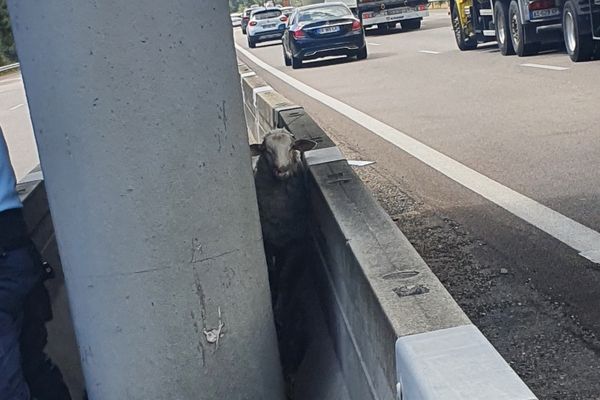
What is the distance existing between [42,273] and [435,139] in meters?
8.11

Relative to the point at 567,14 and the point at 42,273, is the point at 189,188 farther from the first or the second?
the point at 567,14

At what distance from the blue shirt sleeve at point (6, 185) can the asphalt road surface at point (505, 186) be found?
2524mm

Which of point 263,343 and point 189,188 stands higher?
point 189,188

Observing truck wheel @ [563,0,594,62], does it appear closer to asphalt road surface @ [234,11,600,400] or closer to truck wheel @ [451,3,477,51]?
asphalt road surface @ [234,11,600,400]

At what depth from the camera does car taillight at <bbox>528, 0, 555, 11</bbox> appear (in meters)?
17.6

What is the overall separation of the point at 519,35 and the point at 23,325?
16998 millimetres

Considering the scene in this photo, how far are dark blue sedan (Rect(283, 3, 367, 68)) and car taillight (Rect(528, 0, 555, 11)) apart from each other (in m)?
8.95

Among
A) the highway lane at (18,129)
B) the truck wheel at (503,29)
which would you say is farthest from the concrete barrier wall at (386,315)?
the truck wheel at (503,29)

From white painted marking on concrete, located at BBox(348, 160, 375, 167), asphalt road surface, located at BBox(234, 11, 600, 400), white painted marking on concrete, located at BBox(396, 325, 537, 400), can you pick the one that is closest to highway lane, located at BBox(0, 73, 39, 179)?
white painted marking on concrete, located at BBox(348, 160, 375, 167)

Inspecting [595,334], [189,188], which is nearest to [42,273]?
[189,188]

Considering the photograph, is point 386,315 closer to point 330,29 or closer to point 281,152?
point 281,152

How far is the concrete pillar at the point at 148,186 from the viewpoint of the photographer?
3549mm

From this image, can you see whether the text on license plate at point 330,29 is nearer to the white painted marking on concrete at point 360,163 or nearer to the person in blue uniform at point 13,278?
the white painted marking on concrete at point 360,163

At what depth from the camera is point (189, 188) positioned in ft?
12.2
